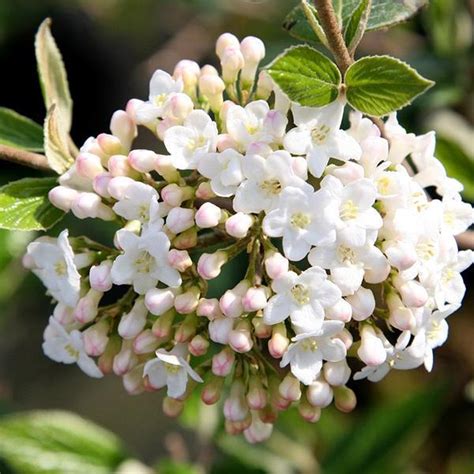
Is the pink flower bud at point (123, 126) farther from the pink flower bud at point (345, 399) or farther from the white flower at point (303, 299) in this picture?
the pink flower bud at point (345, 399)

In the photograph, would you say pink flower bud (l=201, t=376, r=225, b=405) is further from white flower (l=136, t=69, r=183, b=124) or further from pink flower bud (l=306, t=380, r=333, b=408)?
white flower (l=136, t=69, r=183, b=124)

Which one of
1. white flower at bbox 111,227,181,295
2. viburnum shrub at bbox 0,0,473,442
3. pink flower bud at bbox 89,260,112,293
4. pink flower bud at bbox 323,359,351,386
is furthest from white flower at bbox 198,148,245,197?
pink flower bud at bbox 323,359,351,386

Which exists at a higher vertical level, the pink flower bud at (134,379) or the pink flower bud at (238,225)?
the pink flower bud at (238,225)

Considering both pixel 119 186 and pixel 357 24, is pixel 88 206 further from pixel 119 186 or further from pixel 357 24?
pixel 357 24

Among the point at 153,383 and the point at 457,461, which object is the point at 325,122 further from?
the point at 457,461

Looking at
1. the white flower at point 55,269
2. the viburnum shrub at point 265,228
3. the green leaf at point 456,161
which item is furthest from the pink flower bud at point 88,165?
the green leaf at point 456,161

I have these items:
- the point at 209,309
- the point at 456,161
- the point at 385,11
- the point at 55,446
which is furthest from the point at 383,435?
the point at 385,11
